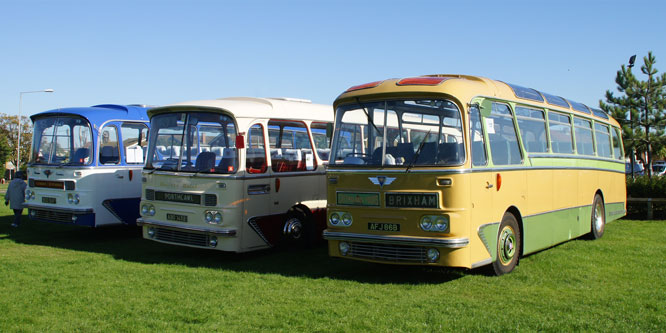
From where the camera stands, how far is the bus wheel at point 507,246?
917 cm

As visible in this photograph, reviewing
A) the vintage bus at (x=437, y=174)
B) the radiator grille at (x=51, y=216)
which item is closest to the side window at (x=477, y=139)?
the vintage bus at (x=437, y=174)

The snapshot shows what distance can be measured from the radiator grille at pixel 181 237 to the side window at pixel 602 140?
828cm

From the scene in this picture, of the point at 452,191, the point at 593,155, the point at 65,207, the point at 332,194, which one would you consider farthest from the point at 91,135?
the point at 593,155

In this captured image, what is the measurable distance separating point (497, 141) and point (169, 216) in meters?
5.53

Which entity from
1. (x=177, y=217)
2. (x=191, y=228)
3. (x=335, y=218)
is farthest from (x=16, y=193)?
(x=335, y=218)

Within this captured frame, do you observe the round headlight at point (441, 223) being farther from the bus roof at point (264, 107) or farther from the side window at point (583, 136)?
the side window at point (583, 136)

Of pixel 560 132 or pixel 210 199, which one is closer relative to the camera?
pixel 210 199

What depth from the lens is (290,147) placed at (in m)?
11.6

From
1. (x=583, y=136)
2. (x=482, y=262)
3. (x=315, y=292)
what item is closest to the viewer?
(x=315, y=292)

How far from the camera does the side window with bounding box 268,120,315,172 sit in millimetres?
11211

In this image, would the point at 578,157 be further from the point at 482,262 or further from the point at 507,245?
the point at 482,262

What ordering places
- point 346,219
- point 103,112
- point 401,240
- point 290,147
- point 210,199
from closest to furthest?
point 401,240
point 346,219
point 210,199
point 290,147
point 103,112

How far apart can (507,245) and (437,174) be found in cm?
188

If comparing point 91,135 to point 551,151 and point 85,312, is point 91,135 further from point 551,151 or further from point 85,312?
point 551,151
